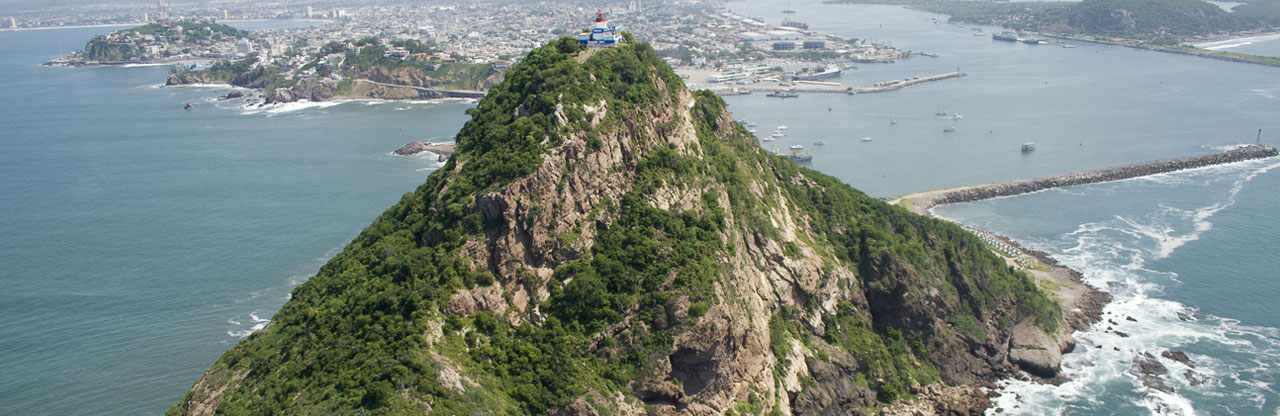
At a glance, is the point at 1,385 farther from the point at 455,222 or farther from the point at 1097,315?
the point at 1097,315

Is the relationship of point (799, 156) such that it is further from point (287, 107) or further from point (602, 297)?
point (287, 107)

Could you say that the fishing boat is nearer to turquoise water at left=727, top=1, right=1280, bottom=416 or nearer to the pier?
turquoise water at left=727, top=1, right=1280, bottom=416

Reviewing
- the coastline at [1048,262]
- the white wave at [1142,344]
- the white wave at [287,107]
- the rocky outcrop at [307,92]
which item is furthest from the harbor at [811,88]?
the white wave at [1142,344]

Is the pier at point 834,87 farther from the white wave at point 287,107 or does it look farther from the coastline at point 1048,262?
the white wave at point 287,107

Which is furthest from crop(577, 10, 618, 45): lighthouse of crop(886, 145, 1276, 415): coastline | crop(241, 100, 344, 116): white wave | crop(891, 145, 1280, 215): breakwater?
crop(241, 100, 344, 116): white wave

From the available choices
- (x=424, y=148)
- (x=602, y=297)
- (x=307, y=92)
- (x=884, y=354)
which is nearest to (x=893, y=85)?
(x=424, y=148)

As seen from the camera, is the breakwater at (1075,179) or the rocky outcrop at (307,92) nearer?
the breakwater at (1075,179)
